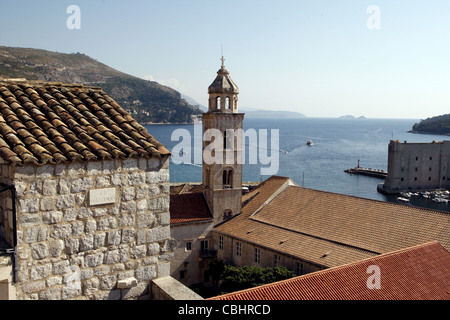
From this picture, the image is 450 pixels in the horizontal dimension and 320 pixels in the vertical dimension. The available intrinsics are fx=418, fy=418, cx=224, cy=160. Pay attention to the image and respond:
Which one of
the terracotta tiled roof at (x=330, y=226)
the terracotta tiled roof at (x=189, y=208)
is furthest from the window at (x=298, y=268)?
the terracotta tiled roof at (x=189, y=208)

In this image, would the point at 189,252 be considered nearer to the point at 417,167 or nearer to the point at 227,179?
the point at 227,179

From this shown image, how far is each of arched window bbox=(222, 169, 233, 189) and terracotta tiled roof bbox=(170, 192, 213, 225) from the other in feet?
6.93

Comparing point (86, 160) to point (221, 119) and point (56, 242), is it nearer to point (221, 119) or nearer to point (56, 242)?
point (56, 242)

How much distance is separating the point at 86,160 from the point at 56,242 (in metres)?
0.99

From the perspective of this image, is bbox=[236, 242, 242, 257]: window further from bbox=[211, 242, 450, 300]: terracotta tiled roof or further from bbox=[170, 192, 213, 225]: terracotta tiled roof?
bbox=[211, 242, 450, 300]: terracotta tiled roof

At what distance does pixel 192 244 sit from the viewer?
1227 inches

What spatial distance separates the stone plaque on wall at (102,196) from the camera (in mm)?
4957

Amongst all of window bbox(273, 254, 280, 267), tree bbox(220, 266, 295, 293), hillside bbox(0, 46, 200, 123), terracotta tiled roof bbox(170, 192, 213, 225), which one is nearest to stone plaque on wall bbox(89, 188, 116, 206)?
tree bbox(220, 266, 295, 293)

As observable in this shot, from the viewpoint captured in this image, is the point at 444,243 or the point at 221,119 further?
the point at 221,119

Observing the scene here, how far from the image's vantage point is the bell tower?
104 ft

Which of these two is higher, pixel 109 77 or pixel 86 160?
pixel 109 77
